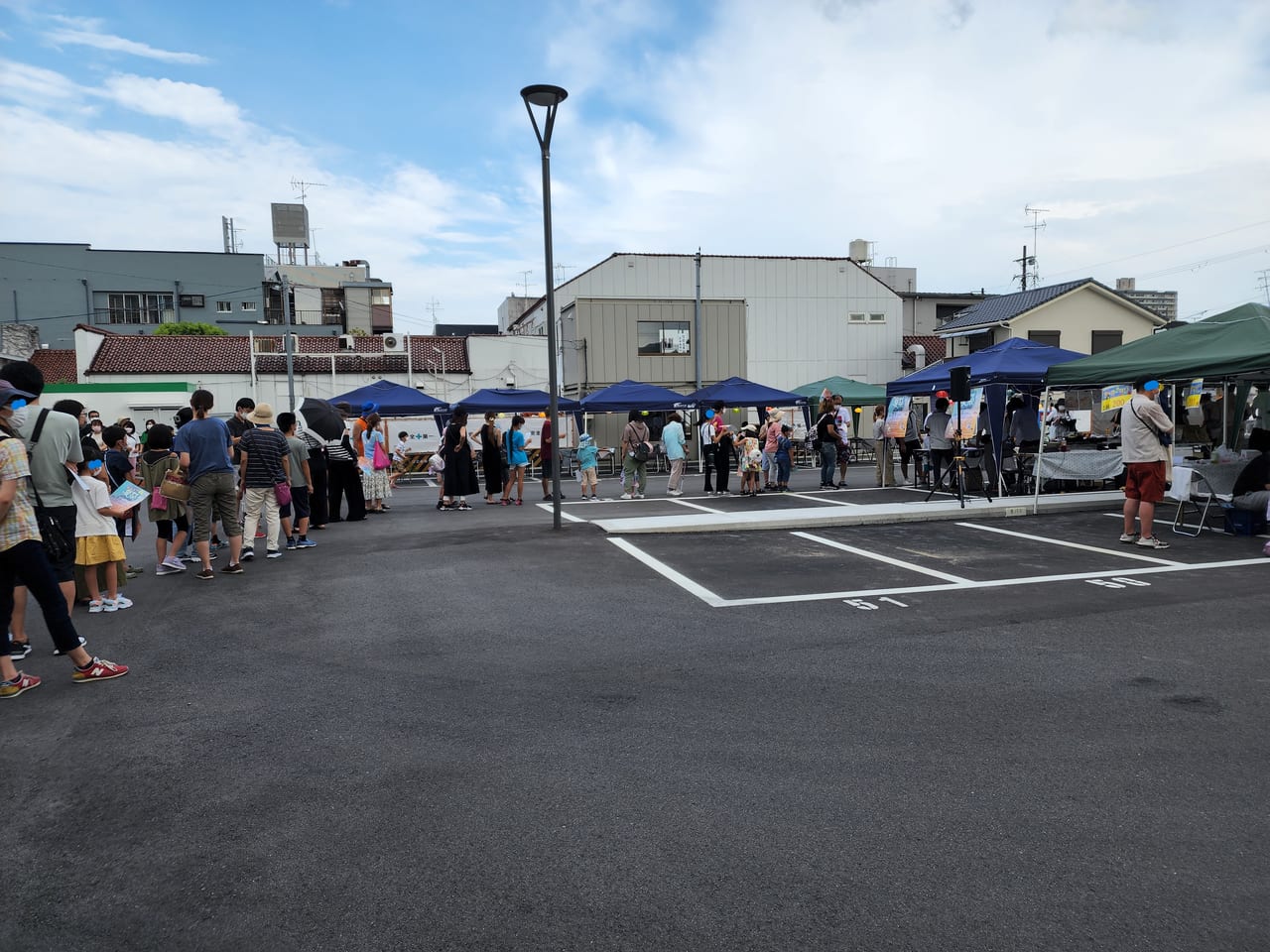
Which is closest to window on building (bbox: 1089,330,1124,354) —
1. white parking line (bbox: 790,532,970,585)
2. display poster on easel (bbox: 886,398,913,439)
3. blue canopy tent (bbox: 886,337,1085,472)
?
display poster on easel (bbox: 886,398,913,439)

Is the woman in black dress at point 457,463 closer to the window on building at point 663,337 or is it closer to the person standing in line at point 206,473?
the person standing in line at point 206,473

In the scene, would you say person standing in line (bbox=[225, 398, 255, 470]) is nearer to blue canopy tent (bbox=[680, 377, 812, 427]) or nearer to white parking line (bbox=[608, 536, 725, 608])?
white parking line (bbox=[608, 536, 725, 608])

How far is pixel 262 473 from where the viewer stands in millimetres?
9133

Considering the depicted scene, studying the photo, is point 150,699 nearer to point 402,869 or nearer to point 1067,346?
point 402,869

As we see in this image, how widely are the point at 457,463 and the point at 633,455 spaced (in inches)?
135

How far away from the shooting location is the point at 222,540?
36.3ft

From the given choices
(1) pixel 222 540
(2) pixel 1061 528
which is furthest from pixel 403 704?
(2) pixel 1061 528

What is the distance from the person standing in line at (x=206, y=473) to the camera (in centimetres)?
816

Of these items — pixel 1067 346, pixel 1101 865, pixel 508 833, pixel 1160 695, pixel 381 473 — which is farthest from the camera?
pixel 1067 346

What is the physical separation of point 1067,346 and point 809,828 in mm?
35430

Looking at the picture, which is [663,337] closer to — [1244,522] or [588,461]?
[588,461]

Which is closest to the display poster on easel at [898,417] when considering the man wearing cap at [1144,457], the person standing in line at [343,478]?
the man wearing cap at [1144,457]

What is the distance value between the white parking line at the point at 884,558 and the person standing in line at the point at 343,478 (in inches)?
282

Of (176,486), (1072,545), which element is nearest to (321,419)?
(176,486)
